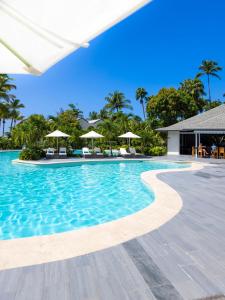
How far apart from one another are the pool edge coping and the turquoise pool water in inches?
73.3

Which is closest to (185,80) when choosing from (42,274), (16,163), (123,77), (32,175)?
(123,77)

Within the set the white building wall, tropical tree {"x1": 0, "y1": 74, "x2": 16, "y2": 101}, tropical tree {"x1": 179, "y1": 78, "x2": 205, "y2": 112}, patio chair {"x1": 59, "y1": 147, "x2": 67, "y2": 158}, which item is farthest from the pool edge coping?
tropical tree {"x1": 179, "y1": 78, "x2": 205, "y2": 112}

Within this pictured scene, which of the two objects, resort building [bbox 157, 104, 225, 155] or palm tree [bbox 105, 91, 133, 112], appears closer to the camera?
resort building [bbox 157, 104, 225, 155]

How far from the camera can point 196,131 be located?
23.6 meters

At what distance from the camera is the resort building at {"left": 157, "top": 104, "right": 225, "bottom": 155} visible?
76.7 feet

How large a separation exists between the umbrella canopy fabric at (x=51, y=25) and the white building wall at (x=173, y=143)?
1020 inches

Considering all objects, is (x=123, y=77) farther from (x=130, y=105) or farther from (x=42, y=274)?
(x=42, y=274)

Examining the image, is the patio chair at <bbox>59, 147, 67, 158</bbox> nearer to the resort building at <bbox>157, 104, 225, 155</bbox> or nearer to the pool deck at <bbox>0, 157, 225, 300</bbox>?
the resort building at <bbox>157, 104, 225, 155</bbox>

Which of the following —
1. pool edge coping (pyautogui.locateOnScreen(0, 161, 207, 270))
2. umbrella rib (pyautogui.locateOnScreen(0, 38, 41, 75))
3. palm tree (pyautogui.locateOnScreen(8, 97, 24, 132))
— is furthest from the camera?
palm tree (pyautogui.locateOnScreen(8, 97, 24, 132))

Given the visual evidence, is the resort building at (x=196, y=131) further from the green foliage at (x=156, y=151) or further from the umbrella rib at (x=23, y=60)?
the umbrella rib at (x=23, y=60)

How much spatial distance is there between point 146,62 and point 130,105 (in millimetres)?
14106

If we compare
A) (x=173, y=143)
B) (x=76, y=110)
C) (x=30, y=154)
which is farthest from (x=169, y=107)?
(x=76, y=110)

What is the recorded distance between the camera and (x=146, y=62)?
38281 millimetres

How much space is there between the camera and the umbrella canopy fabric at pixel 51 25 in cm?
195
